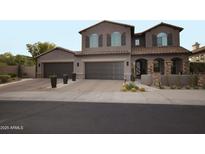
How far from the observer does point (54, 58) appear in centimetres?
2589

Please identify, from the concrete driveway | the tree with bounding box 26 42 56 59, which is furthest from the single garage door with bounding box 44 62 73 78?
the tree with bounding box 26 42 56 59

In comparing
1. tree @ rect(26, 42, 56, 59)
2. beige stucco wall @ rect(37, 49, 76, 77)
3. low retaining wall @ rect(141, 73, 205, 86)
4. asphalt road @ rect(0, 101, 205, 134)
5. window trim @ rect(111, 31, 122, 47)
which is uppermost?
tree @ rect(26, 42, 56, 59)

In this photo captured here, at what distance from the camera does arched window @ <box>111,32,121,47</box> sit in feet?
79.2

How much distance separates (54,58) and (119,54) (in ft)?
31.1

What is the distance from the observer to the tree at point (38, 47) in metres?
44.2

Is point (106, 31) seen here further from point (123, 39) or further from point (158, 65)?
point (158, 65)

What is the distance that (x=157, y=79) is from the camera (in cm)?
1820

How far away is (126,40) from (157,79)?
26.0 feet

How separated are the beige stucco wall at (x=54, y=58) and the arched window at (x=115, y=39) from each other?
5796 millimetres

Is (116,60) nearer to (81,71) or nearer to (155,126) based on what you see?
(81,71)

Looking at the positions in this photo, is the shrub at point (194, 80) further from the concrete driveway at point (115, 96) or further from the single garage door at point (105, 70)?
the single garage door at point (105, 70)

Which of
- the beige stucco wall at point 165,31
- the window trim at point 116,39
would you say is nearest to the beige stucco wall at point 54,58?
the window trim at point 116,39

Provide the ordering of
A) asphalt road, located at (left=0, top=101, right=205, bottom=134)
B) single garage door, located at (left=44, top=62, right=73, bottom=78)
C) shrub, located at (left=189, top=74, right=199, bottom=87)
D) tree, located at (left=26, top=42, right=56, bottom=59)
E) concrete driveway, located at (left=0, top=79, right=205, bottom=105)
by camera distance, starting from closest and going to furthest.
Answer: asphalt road, located at (left=0, top=101, right=205, bottom=134) → concrete driveway, located at (left=0, top=79, right=205, bottom=105) → shrub, located at (left=189, top=74, right=199, bottom=87) → single garage door, located at (left=44, top=62, right=73, bottom=78) → tree, located at (left=26, top=42, right=56, bottom=59)

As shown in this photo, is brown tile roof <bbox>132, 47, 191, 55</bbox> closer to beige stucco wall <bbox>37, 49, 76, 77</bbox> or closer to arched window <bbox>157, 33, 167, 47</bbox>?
arched window <bbox>157, 33, 167, 47</bbox>
